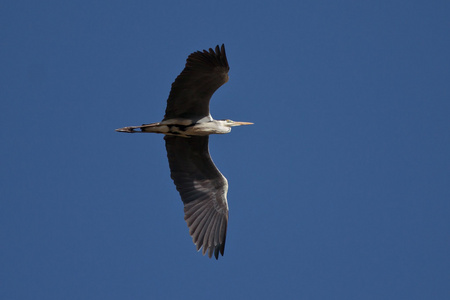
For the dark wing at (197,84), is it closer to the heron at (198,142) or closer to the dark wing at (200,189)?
the heron at (198,142)

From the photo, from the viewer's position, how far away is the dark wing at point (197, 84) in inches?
417

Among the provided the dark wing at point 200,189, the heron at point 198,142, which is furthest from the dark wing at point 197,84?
the dark wing at point 200,189

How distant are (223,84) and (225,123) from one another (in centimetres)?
106

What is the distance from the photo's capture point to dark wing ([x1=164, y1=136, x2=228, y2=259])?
1184 centimetres

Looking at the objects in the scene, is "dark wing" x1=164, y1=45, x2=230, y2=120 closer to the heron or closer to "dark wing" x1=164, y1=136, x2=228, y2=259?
the heron

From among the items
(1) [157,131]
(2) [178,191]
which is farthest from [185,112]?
(2) [178,191]

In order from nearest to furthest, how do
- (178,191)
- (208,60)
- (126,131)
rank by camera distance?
(208,60) < (126,131) < (178,191)

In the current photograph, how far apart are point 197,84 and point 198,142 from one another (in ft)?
Result: 4.84

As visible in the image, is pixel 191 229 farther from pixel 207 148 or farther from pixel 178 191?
pixel 207 148

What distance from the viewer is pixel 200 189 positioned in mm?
12258

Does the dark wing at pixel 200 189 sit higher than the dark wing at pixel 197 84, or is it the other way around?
the dark wing at pixel 197 84

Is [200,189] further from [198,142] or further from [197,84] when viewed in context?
[197,84]

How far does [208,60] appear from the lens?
10.6 m

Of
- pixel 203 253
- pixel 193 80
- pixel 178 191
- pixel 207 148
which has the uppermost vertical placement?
pixel 193 80
